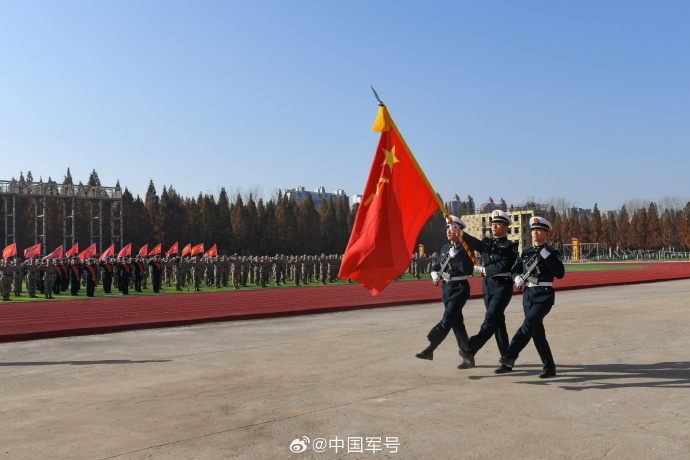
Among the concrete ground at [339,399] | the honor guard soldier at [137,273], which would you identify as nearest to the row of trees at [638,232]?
the honor guard soldier at [137,273]

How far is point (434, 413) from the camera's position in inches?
215

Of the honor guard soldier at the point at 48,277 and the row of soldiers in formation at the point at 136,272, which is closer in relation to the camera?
the honor guard soldier at the point at 48,277

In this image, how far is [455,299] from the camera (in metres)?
7.67

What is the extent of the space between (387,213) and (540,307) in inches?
90.9

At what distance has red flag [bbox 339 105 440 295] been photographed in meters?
8.05

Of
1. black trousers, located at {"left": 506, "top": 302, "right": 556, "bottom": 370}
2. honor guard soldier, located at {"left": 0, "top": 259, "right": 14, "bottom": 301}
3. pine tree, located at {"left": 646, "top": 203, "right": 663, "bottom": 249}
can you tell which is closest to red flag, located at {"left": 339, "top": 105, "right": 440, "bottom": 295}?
black trousers, located at {"left": 506, "top": 302, "right": 556, "bottom": 370}

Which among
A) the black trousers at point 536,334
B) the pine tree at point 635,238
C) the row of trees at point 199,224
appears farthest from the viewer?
the pine tree at point 635,238

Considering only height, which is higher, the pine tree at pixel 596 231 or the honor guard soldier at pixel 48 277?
the pine tree at pixel 596 231

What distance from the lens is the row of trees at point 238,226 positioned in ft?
275

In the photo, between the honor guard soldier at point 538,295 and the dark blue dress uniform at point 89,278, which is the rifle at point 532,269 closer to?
the honor guard soldier at point 538,295

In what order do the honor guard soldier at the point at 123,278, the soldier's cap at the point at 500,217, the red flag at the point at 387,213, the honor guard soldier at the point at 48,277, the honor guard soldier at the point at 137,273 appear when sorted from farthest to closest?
the honor guard soldier at the point at 137,273
the honor guard soldier at the point at 123,278
the honor guard soldier at the point at 48,277
the red flag at the point at 387,213
the soldier's cap at the point at 500,217

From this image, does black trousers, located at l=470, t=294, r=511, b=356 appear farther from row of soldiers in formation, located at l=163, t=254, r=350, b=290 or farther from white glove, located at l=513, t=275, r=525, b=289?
row of soldiers in formation, located at l=163, t=254, r=350, b=290

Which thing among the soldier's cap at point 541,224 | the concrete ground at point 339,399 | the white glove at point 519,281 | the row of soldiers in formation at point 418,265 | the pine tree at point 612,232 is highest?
the pine tree at point 612,232

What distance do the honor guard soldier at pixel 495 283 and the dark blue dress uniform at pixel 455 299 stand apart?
139 mm
